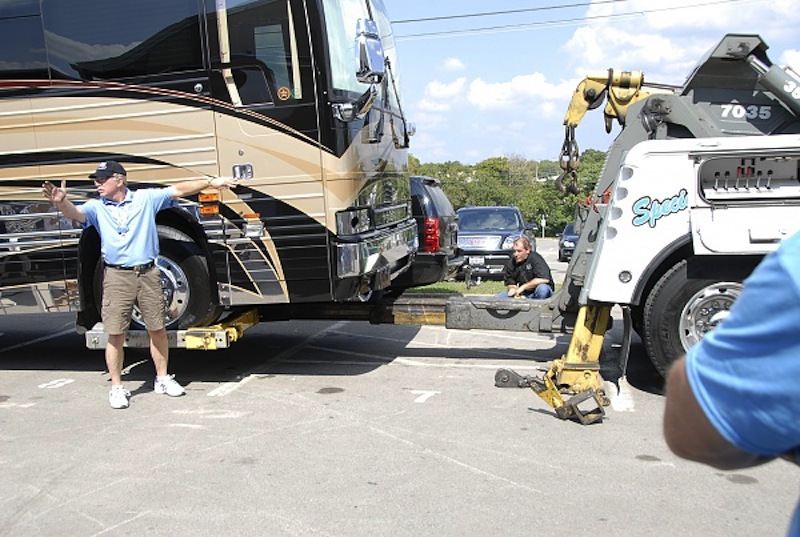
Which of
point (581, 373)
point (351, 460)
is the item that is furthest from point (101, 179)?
point (581, 373)

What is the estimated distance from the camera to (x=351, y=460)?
490 centimetres

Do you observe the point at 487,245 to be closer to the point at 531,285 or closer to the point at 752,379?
the point at 531,285

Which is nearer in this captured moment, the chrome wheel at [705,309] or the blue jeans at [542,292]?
the chrome wheel at [705,309]

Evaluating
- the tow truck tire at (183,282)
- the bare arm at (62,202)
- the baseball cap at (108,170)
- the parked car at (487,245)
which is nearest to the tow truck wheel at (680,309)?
the tow truck tire at (183,282)

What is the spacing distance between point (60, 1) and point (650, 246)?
17.5ft

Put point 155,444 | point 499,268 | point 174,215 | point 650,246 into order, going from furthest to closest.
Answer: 1. point 499,268
2. point 174,215
3. point 650,246
4. point 155,444

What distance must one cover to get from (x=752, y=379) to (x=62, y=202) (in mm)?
5828

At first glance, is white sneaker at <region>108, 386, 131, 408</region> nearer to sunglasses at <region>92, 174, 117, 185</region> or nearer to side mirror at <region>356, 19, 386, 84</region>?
sunglasses at <region>92, 174, 117, 185</region>

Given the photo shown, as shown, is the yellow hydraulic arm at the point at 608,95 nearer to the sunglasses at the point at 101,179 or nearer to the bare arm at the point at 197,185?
the bare arm at the point at 197,185

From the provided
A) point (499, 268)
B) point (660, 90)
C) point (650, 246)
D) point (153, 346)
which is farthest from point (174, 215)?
point (499, 268)

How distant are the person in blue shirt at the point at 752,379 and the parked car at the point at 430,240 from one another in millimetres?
7550

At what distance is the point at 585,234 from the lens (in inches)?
258

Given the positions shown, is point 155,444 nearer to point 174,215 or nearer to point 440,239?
point 174,215

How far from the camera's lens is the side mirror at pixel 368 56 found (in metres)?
5.96
